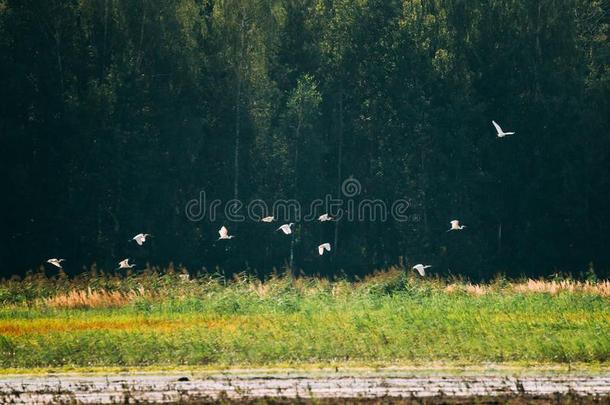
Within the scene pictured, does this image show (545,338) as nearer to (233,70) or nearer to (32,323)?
(32,323)

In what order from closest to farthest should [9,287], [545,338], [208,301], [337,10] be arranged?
[545,338]
[208,301]
[9,287]
[337,10]

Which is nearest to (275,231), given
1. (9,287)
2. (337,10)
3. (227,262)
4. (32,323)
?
(227,262)

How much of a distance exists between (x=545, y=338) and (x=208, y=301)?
45.5 feet

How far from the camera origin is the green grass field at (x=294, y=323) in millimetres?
31438

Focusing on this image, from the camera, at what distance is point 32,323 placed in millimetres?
39219

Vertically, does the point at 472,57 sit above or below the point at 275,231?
above

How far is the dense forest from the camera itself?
240ft

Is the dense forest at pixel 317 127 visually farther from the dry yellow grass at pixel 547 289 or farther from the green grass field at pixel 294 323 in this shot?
the dry yellow grass at pixel 547 289

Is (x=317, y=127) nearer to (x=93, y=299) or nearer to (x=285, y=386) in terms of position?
(x=93, y=299)

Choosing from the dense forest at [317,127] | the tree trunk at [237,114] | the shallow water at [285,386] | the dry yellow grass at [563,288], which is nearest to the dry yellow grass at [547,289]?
the dry yellow grass at [563,288]

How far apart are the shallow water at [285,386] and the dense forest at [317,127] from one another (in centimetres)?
4476


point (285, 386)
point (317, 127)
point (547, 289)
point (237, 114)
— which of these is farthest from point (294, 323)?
point (317, 127)

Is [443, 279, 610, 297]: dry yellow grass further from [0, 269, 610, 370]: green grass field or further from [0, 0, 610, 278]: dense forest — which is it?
[0, 0, 610, 278]: dense forest

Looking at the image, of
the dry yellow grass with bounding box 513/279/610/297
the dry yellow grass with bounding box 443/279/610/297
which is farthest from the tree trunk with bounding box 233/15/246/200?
the dry yellow grass with bounding box 513/279/610/297
